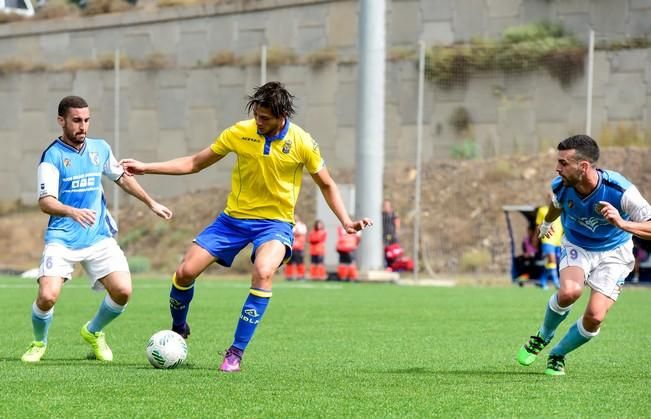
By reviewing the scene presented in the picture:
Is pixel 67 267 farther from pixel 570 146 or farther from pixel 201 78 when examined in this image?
pixel 201 78

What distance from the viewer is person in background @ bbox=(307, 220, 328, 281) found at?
28.1 meters

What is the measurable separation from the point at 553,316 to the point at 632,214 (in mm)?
1042

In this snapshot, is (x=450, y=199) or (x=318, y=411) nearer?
(x=318, y=411)

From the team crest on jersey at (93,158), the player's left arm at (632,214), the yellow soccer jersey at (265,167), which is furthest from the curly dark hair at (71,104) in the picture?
the player's left arm at (632,214)

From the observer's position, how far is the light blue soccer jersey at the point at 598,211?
905cm

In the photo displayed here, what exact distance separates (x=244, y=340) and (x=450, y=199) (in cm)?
2076

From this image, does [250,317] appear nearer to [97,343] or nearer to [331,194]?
[331,194]

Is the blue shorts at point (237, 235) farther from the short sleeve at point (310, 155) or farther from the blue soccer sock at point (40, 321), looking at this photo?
the blue soccer sock at point (40, 321)

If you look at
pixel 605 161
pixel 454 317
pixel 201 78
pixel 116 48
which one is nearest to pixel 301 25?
pixel 201 78

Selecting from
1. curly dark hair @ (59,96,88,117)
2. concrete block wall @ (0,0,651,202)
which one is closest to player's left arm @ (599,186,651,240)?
curly dark hair @ (59,96,88,117)

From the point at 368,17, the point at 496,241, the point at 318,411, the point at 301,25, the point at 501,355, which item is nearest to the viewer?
the point at 318,411

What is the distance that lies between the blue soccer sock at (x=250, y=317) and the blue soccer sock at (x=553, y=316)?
2.19 m

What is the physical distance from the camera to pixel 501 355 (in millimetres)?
10922

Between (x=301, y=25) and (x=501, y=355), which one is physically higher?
(x=301, y=25)
